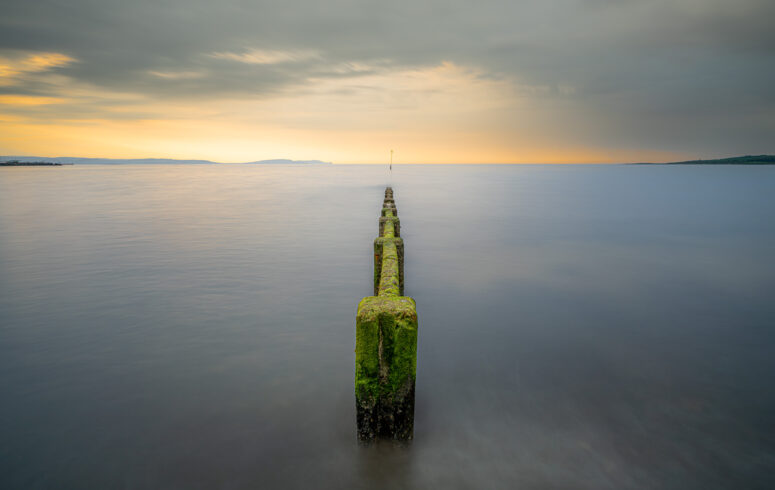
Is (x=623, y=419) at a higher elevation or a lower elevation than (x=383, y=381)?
lower

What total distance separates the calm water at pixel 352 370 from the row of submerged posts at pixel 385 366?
0.30 meters

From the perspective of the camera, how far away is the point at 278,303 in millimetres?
8523

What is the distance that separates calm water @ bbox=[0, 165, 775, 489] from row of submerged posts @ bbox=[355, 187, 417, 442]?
0.99ft

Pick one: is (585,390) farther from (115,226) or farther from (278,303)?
(115,226)

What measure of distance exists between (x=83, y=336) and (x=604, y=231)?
20.3 m

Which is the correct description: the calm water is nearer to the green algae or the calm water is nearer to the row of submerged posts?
the row of submerged posts

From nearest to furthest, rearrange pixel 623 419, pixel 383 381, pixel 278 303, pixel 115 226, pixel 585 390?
pixel 383 381 < pixel 623 419 < pixel 585 390 < pixel 278 303 < pixel 115 226

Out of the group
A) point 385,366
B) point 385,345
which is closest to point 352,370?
point 385,366

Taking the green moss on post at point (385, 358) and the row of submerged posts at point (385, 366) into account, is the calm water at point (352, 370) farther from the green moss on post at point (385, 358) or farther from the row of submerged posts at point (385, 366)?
the green moss on post at point (385, 358)

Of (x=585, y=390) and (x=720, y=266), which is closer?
(x=585, y=390)

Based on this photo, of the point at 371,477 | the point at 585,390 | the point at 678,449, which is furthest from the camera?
the point at 585,390

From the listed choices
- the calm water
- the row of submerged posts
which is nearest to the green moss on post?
the row of submerged posts

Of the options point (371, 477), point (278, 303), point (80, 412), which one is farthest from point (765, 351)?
point (80, 412)

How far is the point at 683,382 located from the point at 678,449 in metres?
1.71
